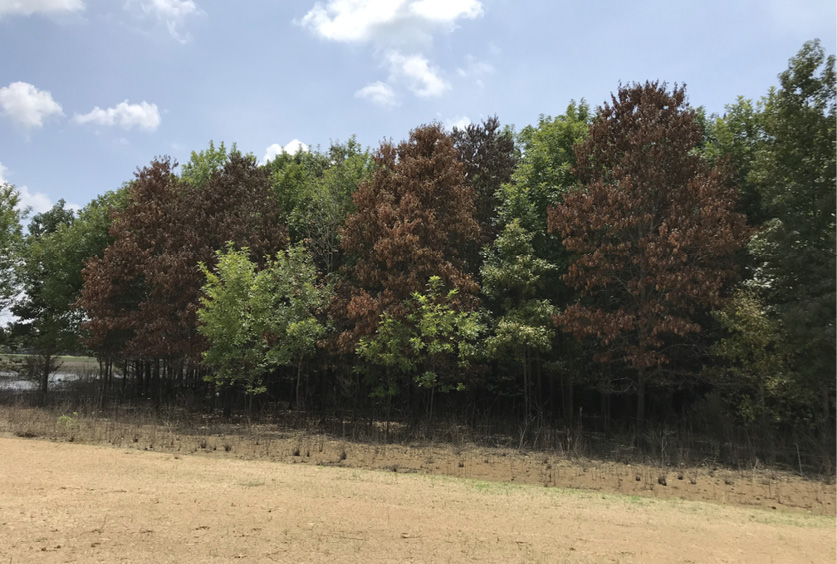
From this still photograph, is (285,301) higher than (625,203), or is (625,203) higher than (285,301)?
(625,203)

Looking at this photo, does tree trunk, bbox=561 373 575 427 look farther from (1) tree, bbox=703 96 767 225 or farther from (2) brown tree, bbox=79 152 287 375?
(2) brown tree, bbox=79 152 287 375

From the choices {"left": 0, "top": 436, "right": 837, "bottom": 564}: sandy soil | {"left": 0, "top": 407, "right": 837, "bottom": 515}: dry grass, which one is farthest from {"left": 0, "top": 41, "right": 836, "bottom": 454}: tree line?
{"left": 0, "top": 436, "right": 837, "bottom": 564}: sandy soil

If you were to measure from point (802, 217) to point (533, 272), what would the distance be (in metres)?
8.01

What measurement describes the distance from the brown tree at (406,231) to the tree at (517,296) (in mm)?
1202

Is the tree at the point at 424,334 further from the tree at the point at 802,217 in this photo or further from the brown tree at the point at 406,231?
the tree at the point at 802,217

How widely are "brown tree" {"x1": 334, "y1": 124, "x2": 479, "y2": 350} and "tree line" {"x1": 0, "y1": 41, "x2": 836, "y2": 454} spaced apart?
0.08 metres

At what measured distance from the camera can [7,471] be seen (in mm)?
9906

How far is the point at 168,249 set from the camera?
23.1 m

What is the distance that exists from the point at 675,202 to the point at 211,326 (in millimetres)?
15403

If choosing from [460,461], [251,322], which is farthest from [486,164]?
[460,461]

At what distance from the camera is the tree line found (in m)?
15.8

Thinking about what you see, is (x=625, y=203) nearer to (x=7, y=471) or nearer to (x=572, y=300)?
(x=572, y=300)

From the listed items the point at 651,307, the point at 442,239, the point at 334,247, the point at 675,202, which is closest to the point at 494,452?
the point at 651,307

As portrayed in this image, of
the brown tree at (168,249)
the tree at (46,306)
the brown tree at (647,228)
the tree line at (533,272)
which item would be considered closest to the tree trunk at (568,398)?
the tree line at (533,272)
